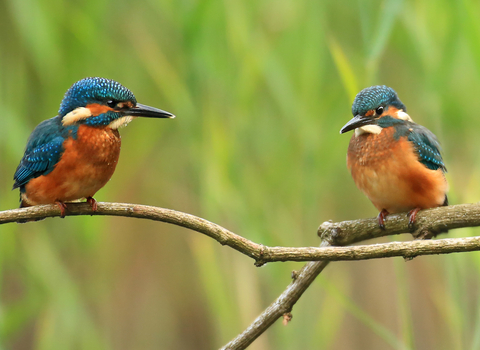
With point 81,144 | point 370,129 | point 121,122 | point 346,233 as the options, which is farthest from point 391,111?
point 81,144

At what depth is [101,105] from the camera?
2.22m

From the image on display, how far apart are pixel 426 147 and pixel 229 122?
110 cm

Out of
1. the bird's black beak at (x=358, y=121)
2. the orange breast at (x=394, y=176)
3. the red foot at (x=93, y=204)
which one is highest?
the bird's black beak at (x=358, y=121)

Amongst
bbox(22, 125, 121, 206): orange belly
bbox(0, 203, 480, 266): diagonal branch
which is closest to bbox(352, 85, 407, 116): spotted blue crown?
bbox(0, 203, 480, 266): diagonal branch

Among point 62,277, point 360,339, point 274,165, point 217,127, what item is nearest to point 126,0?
point 217,127

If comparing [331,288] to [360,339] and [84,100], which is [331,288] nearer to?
[84,100]

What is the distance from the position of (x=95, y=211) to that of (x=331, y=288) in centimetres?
111

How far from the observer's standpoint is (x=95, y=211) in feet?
5.82

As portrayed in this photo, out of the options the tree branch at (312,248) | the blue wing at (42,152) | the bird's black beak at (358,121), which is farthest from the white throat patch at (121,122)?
the bird's black beak at (358,121)

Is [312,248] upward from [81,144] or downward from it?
downward

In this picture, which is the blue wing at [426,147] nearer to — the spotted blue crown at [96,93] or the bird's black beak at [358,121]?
the bird's black beak at [358,121]

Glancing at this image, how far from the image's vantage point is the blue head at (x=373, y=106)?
232 cm

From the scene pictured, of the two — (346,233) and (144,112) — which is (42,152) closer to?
(144,112)

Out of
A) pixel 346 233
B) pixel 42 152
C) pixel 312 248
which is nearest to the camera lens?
pixel 312 248
